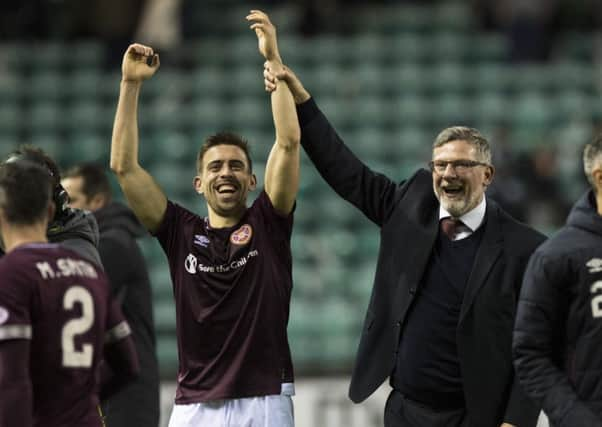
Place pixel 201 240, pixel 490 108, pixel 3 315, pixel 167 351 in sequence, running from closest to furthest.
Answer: pixel 3 315, pixel 201 240, pixel 167 351, pixel 490 108

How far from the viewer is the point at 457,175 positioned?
5.20 m

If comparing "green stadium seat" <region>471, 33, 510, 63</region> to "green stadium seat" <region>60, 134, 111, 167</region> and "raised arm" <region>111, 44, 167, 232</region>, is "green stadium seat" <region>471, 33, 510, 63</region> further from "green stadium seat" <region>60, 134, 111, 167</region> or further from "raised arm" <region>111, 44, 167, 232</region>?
"raised arm" <region>111, 44, 167, 232</region>

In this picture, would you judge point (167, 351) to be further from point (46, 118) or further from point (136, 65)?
point (136, 65)

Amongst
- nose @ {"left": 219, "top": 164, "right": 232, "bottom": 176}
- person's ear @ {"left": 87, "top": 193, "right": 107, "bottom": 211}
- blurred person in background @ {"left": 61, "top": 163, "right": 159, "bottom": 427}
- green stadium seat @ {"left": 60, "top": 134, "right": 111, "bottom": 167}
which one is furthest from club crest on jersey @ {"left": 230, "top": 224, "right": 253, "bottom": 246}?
green stadium seat @ {"left": 60, "top": 134, "right": 111, "bottom": 167}

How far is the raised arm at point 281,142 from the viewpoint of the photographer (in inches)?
203

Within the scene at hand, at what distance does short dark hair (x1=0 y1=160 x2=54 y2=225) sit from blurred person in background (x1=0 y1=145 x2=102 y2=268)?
0.87m

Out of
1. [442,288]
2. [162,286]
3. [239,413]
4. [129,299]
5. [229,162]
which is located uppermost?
[229,162]

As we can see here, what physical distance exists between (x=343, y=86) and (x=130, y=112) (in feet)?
27.6

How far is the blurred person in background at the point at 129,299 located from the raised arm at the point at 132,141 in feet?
3.08

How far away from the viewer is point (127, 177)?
17.2ft

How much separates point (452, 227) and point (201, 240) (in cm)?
105

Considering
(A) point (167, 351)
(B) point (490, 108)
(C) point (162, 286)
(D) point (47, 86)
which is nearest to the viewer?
(A) point (167, 351)

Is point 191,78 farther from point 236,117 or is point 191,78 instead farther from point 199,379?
point 199,379

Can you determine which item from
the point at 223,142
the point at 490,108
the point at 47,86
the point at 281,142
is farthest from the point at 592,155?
the point at 47,86
